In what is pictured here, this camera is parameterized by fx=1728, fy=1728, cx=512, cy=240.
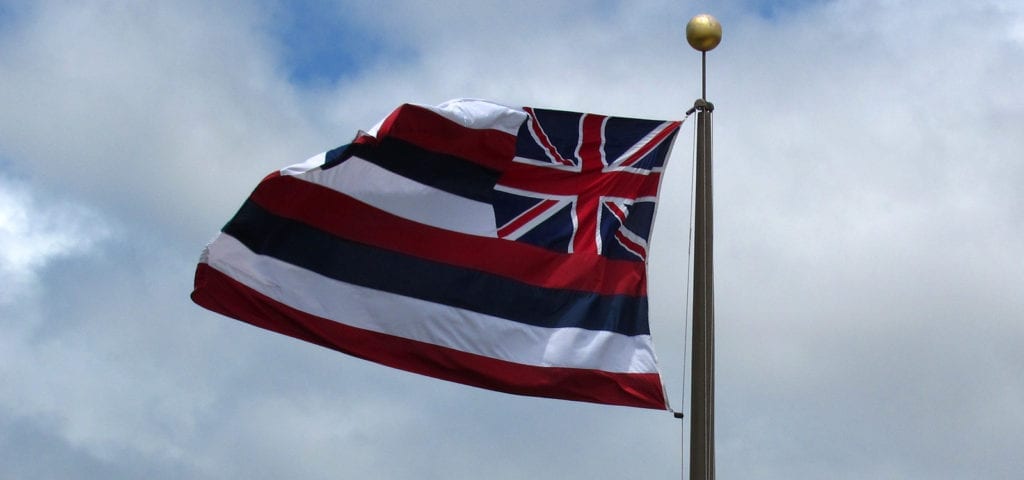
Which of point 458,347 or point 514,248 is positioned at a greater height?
point 514,248

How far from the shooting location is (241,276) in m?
21.4

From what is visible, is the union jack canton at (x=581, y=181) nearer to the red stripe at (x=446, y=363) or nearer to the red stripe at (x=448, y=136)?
the red stripe at (x=448, y=136)

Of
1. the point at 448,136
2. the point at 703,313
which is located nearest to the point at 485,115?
the point at 448,136

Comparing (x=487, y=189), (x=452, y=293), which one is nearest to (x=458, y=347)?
(x=452, y=293)

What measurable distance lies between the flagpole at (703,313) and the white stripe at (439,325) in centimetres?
125

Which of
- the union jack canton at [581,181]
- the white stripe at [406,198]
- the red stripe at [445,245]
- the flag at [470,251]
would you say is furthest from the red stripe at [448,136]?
the red stripe at [445,245]

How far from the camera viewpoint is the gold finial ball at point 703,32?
22.9 meters

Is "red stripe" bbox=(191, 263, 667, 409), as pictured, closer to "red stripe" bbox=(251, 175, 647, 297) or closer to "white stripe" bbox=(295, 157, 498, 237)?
"red stripe" bbox=(251, 175, 647, 297)

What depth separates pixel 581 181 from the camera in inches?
899

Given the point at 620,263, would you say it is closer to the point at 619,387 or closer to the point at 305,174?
the point at 619,387

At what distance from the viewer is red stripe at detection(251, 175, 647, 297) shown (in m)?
21.9

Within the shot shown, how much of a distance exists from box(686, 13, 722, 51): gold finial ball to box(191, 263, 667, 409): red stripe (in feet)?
15.0

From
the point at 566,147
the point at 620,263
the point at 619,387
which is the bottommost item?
the point at 619,387

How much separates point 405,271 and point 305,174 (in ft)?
5.99
